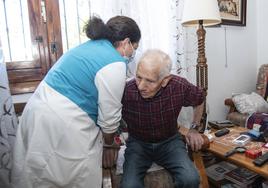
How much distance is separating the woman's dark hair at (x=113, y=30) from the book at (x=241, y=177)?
47.3 inches

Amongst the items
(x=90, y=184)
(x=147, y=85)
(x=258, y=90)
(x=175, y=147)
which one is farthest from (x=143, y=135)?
(x=258, y=90)

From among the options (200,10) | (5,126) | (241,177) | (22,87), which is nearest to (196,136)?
(241,177)

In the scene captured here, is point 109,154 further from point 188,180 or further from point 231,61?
point 231,61

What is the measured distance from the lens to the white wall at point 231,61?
8.55 ft

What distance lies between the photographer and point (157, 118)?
1.47 metres

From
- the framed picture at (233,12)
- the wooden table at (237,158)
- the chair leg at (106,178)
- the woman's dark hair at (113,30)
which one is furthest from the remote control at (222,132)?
the framed picture at (233,12)

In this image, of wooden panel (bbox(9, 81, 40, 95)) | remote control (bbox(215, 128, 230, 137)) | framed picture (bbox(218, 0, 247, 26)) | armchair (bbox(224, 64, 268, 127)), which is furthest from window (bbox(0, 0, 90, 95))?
armchair (bbox(224, 64, 268, 127))

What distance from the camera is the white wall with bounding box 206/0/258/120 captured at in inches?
103

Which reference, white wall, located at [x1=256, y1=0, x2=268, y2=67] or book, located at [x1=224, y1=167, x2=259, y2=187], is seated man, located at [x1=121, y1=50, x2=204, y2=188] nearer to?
book, located at [x1=224, y1=167, x2=259, y2=187]

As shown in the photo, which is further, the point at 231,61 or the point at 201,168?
the point at 231,61

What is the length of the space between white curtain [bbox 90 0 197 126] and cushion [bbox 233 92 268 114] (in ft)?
1.81

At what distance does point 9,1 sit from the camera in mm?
1879

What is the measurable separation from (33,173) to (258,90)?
232 centimetres

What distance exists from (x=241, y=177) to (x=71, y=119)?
125 centimetres
